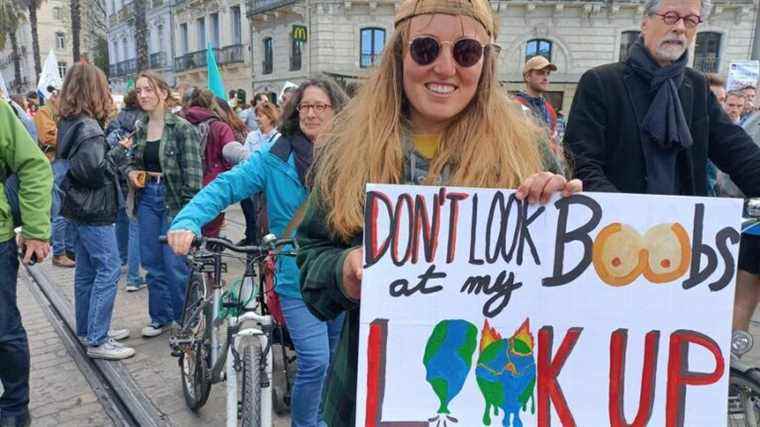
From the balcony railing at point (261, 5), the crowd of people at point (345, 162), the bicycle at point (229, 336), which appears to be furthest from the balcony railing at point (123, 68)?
the bicycle at point (229, 336)

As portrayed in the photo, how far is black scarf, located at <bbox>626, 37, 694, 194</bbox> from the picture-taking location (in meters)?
2.24

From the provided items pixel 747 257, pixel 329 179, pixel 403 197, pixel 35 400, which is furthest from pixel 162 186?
pixel 747 257

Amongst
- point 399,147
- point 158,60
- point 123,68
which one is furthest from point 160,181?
point 123,68

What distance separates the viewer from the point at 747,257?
3363 mm

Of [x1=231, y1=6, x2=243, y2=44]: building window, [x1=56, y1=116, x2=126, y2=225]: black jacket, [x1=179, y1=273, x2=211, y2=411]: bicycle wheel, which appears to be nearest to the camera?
[x1=179, y1=273, x2=211, y2=411]: bicycle wheel

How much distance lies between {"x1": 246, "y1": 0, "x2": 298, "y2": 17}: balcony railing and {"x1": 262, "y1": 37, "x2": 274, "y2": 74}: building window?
1.47 meters

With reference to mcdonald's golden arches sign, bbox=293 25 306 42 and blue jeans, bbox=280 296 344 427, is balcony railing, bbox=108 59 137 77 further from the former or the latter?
blue jeans, bbox=280 296 344 427

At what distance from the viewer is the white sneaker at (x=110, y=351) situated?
3.99 meters

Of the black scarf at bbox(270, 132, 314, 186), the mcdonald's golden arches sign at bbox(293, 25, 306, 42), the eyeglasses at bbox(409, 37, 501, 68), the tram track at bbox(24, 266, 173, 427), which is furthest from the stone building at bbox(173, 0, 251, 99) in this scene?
the eyeglasses at bbox(409, 37, 501, 68)

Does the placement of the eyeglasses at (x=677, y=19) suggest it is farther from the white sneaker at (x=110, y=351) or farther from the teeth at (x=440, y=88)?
the white sneaker at (x=110, y=351)

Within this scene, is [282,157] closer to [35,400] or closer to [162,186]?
[162,186]

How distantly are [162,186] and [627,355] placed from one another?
377cm

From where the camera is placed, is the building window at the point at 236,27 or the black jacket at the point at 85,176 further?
the building window at the point at 236,27

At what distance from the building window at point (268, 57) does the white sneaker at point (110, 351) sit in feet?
84.4
